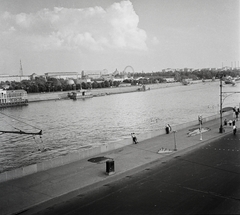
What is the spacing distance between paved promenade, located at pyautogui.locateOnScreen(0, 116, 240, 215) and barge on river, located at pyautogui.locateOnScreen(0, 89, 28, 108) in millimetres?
68474

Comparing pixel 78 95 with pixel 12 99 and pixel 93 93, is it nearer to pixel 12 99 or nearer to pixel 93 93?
pixel 93 93

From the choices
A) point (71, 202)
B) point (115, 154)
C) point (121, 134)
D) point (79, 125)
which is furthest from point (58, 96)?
point (71, 202)

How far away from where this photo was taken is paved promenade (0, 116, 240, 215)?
37.8 ft

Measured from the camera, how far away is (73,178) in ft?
46.2

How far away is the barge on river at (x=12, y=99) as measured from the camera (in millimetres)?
81525

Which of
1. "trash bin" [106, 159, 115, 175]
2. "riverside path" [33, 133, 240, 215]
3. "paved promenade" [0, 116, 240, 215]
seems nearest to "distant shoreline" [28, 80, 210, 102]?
"paved promenade" [0, 116, 240, 215]

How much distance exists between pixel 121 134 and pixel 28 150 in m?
11.5

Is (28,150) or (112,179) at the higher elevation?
(112,179)

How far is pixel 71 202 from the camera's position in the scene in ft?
37.4

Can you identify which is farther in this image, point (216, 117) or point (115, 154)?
point (216, 117)

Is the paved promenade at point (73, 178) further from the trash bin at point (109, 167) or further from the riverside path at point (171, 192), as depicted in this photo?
the riverside path at point (171, 192)

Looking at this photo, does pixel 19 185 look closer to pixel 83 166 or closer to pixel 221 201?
pixel 83 166

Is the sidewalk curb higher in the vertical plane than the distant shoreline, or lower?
higher

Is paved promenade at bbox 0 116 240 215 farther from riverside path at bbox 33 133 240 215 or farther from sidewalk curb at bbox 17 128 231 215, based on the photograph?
riverside path at bbox 33 133 240 215
